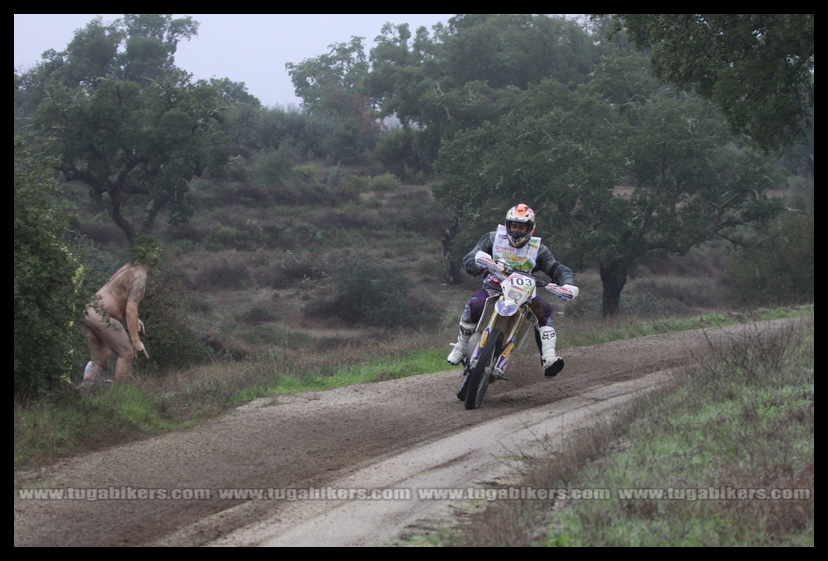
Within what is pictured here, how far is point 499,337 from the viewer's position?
8.80 meters

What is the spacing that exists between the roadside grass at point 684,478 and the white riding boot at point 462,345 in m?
2.58

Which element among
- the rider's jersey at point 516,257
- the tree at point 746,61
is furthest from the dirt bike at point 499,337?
the tree at point 746,61

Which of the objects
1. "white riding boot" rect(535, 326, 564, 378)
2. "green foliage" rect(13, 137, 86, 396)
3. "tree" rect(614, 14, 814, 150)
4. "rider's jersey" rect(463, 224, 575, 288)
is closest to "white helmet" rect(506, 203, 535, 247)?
"rider's jersey" rect(463, 224, 575, 288)

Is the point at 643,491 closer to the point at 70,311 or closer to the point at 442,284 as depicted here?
the point at 70,311

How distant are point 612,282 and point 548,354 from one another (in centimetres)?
2362

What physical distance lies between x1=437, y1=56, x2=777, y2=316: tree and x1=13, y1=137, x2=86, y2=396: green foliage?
76.2 ft

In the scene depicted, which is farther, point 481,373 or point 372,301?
point 372,301

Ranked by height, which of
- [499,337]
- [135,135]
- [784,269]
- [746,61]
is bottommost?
[784,269]

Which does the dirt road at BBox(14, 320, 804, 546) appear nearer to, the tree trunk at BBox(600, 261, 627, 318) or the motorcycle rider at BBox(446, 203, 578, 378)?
the motorcycle rider at BBox(446, 203, 578, 378)

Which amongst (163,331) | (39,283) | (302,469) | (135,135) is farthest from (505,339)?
(135,135)

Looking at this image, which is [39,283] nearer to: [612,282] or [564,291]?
[564,291]

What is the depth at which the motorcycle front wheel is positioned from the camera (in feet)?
28.4
